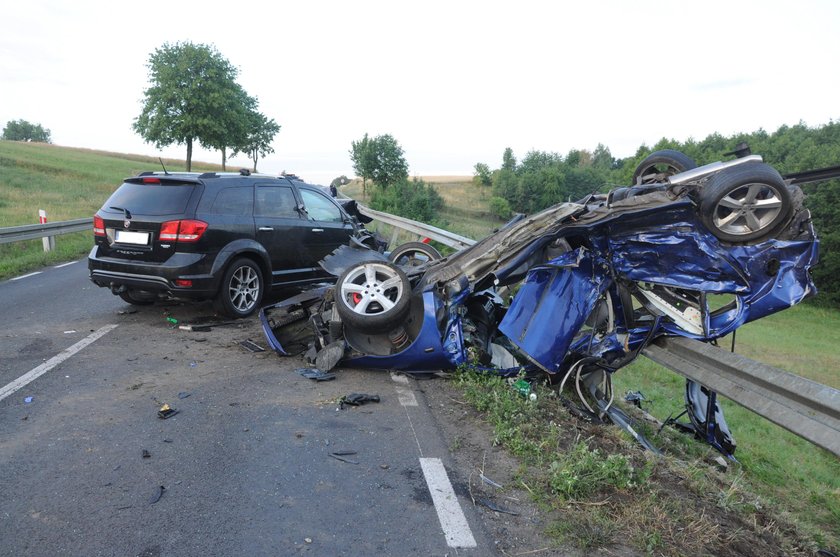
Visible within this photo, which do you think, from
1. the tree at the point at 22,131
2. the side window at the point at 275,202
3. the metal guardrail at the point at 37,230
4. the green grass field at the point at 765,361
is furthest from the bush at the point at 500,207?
the tree at the point at 22,131

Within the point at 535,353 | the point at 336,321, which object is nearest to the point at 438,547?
the point at 535,353

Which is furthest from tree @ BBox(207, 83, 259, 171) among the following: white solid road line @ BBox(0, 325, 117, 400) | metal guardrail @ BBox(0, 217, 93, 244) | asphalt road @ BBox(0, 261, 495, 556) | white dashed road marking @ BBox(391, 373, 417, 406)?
white dashed road marking @ BBox(391, 373, 417, 406)

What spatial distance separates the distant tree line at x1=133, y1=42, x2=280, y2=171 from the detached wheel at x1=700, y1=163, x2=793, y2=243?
110 ft

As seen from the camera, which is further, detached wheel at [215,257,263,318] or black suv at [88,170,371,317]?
detached wheel at [215,257,263,318]

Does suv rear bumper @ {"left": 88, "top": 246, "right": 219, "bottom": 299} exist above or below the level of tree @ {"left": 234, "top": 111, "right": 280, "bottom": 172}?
below

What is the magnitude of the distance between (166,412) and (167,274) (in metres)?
2.65

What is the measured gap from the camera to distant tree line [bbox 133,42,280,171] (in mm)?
33031

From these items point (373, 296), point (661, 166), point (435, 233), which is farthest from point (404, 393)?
point (435, 233)

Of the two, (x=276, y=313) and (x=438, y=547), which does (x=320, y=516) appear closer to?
(x=438, y=547)

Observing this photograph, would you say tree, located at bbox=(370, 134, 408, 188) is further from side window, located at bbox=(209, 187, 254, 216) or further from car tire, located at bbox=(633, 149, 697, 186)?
car tire, located at bbox=(633, 149, 697, 186)

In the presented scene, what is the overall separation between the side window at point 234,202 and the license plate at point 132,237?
2.65 feet

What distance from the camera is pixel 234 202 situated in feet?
23.1

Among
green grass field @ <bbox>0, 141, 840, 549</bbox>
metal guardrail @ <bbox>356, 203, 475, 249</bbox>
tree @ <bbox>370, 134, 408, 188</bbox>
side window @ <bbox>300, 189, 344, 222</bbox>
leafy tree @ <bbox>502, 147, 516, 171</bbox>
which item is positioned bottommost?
green grass field @ <bbox>0, 141, 840, 549</bbox>

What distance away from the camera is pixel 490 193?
85000 mm
